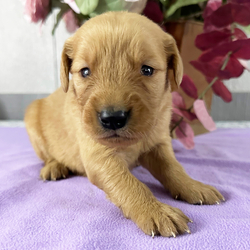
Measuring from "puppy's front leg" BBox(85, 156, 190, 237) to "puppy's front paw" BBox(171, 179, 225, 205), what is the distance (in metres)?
0.20

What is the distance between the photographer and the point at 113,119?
103 centimetres

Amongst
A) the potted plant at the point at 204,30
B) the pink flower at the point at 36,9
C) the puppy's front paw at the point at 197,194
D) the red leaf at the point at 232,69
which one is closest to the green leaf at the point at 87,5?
the potted plant at the point at 204,30

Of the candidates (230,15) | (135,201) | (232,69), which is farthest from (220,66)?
(135,201)

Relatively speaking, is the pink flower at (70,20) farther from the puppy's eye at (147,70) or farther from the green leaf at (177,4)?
the puppy's eye at (147,70)

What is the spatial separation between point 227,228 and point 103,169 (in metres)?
0.59

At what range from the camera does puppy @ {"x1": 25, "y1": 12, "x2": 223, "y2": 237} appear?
1.06 meters

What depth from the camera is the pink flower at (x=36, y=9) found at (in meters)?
1.87

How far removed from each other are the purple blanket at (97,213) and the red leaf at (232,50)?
72 centimetres

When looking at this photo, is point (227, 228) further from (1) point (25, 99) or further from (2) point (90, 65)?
(1) point (25, 99)

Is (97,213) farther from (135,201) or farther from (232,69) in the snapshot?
(232,69)

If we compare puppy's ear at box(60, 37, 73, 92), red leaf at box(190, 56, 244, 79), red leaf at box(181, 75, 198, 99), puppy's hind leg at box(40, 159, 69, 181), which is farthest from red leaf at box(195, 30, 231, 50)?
puppy's hind leg at box(40, 159, 69, 181)

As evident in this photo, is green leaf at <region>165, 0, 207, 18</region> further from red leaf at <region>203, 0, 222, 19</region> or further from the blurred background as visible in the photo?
the blurred background

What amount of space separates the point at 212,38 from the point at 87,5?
848 millimetres

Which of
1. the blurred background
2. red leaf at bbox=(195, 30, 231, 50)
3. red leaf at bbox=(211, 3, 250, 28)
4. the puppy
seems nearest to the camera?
the puppy
